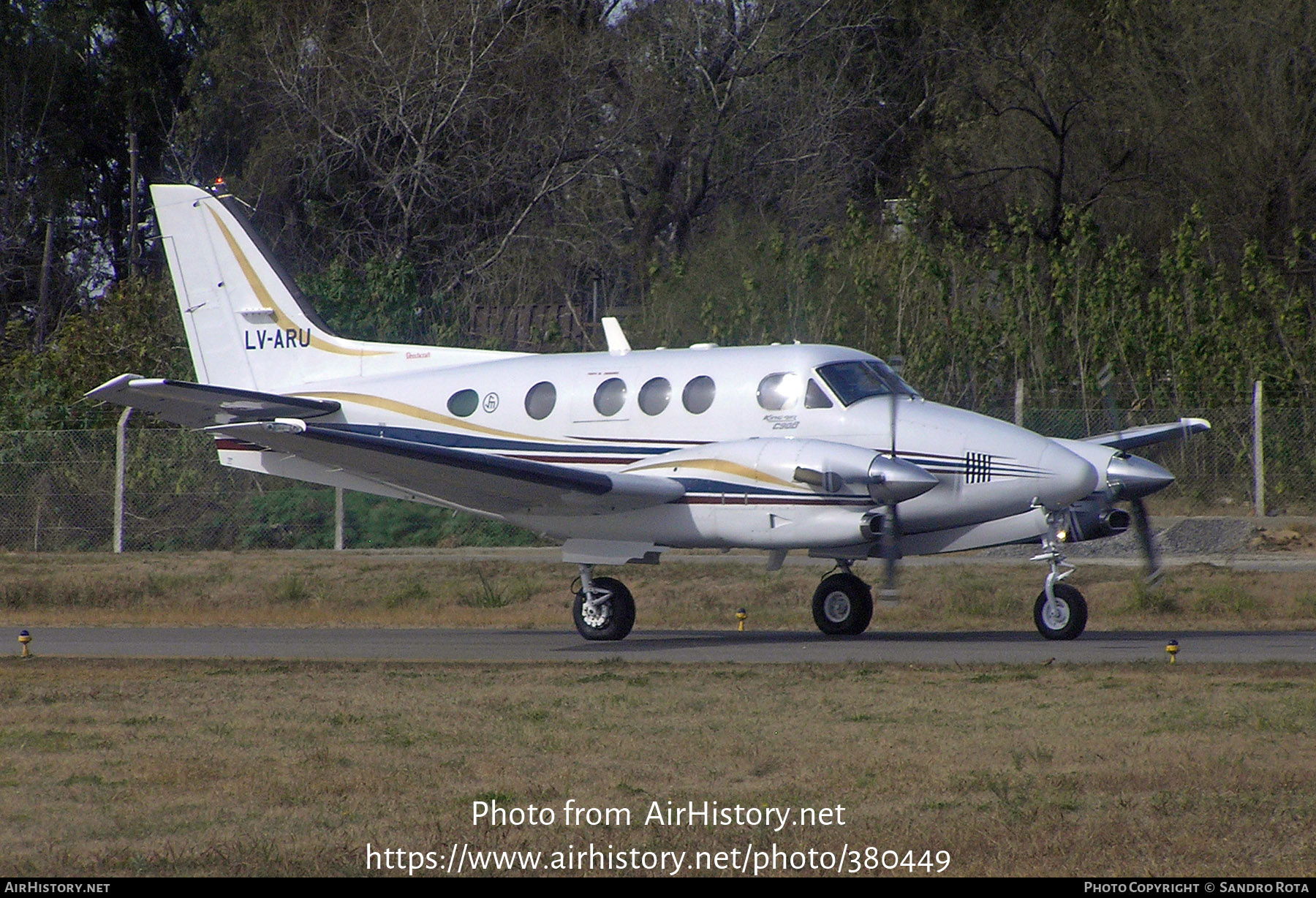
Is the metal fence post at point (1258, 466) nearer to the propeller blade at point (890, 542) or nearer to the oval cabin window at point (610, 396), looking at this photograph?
the propeller blade at point (890, 542)

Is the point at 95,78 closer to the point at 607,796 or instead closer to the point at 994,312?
the point at 994,312

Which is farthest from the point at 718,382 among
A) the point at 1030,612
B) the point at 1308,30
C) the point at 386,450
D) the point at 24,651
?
the point at 1308,30

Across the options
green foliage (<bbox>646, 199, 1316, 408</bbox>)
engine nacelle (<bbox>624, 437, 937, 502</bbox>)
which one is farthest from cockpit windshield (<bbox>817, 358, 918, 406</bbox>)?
green foliage (<bbox>646, 199, 1316, 408</bbox>)

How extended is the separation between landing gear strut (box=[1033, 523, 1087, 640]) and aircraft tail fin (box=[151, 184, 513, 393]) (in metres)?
8.60

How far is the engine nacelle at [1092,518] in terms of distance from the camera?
14344 mm

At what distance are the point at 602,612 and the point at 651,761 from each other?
22.6 feet

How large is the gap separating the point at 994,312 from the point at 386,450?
1769 centimetres

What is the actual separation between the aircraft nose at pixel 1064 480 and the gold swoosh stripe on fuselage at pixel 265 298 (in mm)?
8242

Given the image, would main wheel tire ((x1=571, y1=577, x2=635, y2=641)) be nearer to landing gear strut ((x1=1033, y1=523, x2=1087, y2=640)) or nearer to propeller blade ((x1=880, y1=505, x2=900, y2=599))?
propeller blade ((x1=880, y1=505, x2=900, y2=599))

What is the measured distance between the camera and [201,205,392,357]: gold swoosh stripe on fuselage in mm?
18031

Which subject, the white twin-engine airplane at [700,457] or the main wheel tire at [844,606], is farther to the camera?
the main wheel tire at [844,606]

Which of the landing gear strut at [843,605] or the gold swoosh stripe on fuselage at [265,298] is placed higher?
the gold swoosh stripe on fuselage at [265,298]

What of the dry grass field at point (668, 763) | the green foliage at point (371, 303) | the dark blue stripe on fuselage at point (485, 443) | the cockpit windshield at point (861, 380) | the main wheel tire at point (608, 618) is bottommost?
the dry grass field at point (668, 763)

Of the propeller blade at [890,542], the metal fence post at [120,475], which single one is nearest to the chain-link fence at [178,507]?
the metal fence post at [120,475]
